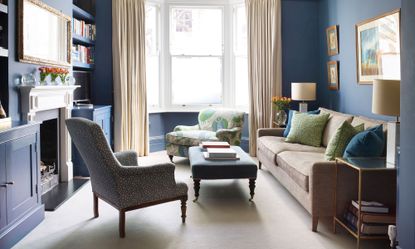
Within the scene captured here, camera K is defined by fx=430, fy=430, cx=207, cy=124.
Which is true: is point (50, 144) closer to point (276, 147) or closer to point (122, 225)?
point (122, 225)

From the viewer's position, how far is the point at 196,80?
24.6 feet

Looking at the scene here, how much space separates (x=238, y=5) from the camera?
24.0ft

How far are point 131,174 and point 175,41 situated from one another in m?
4.40

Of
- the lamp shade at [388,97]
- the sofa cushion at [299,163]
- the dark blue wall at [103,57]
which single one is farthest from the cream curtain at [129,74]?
the lamp shade at [388,97]

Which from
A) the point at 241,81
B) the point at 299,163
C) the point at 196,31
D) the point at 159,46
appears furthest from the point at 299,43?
the point at 299,163

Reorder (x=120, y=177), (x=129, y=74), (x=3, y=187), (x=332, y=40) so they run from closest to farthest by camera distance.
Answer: (x=3, y=187) → (x=120, y=177) → (x=332, y=40) → (x=129, y=74)

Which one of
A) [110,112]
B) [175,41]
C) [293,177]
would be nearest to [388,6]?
[293,177]

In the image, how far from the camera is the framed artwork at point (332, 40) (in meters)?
6.19

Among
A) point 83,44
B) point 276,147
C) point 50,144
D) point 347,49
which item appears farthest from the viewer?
point 83,44

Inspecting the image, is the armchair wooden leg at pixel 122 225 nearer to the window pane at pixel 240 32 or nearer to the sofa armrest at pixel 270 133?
the sofa armrest at pixel 270 133

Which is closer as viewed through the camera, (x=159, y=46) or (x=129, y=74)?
(x=129, y=74)

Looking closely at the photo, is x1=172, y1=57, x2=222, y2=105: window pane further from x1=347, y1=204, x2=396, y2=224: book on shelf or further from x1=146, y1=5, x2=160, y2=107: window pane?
x1=347, y1=204, x2=396, y2=224: book on shelf

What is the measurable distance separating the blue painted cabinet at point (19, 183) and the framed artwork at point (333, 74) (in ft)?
14.0

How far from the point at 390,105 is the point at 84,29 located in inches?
184
